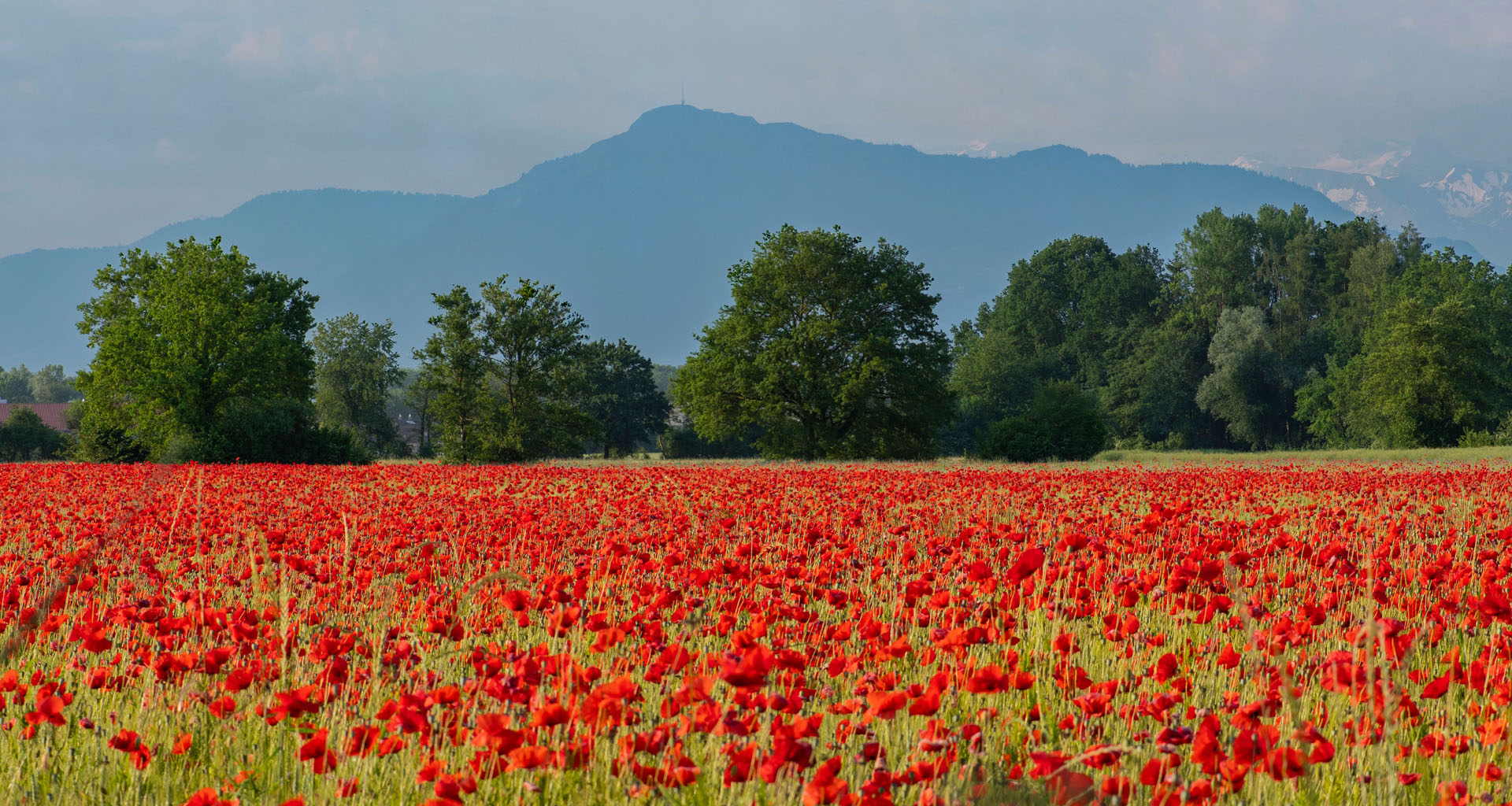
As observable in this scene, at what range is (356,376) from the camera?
73.1 m

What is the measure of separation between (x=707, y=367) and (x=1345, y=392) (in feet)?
127

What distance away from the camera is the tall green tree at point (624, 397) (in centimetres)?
7262

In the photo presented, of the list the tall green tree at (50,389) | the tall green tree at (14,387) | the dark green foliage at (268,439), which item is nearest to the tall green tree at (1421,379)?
the dark green foliage at (268,439)

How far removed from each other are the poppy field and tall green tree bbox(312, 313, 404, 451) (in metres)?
67.2

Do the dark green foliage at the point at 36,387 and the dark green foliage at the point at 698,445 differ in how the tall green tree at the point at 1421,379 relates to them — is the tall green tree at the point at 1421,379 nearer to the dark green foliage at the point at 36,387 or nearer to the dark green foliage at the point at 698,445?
the dark green foliage at the point at 698,445

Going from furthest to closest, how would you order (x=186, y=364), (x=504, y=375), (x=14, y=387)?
(x=14, y=387)
(x=504, y=375)
(x=186, y=364)

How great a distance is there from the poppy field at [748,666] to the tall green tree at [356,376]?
220 feet

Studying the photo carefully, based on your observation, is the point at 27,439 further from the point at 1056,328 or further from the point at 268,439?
the point at 1056,328

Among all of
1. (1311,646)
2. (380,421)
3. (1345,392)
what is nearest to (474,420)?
(380,421)

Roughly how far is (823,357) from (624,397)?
3342 centimetres

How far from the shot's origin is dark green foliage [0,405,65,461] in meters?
50.9

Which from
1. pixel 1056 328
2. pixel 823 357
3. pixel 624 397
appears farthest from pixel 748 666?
pixel 1056 328

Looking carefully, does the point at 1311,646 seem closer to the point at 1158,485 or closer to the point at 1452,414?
the point at 1158,485

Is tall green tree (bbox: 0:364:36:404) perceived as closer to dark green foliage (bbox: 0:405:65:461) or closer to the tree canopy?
dark green foliage (bbox: 0:405:65:461)
